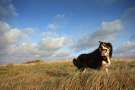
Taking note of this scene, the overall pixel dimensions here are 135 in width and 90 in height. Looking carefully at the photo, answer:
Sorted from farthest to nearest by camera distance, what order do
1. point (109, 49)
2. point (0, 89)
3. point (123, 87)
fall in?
point (109, 49) → point (0, 89) → point (123, 87)

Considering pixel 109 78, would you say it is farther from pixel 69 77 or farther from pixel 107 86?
pixel 69 77

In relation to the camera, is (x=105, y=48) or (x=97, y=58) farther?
(x=97, y=58)

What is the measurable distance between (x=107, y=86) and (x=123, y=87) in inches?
13.1

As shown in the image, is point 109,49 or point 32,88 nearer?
point 32,88

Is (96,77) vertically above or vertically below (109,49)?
below

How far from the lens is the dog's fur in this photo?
1426 centimetres

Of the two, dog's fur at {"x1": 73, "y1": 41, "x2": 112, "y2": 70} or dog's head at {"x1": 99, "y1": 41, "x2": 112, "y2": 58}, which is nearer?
dog's head at {"x1": 99, "y1": 41, "x2": 112, "y2": 58}

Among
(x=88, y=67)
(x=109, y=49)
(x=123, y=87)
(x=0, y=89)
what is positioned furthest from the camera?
(x=88, y=67)

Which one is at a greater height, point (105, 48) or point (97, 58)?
point (105, 48)

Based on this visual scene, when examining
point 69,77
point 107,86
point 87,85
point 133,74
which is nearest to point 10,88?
point 69,77

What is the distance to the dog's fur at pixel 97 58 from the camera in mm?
14258

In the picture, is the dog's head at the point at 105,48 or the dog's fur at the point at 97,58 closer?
the dog's head at the point at 105,48

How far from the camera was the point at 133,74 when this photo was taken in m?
5.66

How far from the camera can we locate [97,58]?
606 inches
